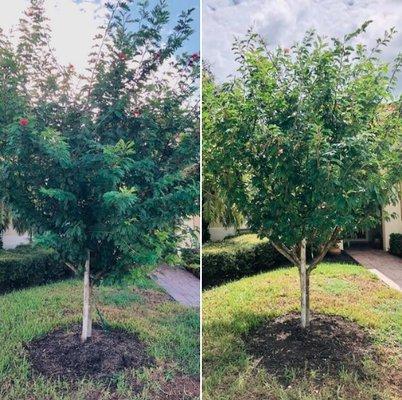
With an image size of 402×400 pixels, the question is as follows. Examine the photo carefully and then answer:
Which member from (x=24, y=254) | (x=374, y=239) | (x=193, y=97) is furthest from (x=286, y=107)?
(x=374, y=239)

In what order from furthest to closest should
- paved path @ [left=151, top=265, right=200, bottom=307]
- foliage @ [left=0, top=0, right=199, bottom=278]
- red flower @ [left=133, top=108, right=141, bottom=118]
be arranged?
paved path @ [left=151, top=265, right=200, bottom=307] → red flower @ [left=133, top=108, right=141, bottom=118] → foliage @ [left=0, top=0, right=199, bottom=278]

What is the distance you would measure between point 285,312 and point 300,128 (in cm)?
147

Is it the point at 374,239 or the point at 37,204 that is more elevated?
the point at 37,204

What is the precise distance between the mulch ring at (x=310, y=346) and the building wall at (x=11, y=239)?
8.47ft

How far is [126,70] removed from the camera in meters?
2.60

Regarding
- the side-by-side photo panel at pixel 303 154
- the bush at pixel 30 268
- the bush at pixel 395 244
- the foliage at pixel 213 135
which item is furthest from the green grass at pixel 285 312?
the bush at pixel 395 244

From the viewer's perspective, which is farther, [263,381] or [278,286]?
[278,286]

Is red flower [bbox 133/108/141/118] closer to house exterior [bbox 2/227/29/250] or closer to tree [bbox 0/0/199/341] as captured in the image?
tree [bbox 0/0/199/341]

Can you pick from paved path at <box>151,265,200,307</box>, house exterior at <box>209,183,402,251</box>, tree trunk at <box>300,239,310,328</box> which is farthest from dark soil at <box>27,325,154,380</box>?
house exterior at <box>209,183,402,251</box>

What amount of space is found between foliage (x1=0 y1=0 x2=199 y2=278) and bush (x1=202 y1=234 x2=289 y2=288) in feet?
5.95

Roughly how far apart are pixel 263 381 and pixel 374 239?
5365 mm

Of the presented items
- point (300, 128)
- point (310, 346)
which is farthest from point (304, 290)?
point (300, 128)

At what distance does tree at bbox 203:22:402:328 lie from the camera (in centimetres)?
245

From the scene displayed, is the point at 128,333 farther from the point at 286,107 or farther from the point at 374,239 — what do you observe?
the point at 374,239
